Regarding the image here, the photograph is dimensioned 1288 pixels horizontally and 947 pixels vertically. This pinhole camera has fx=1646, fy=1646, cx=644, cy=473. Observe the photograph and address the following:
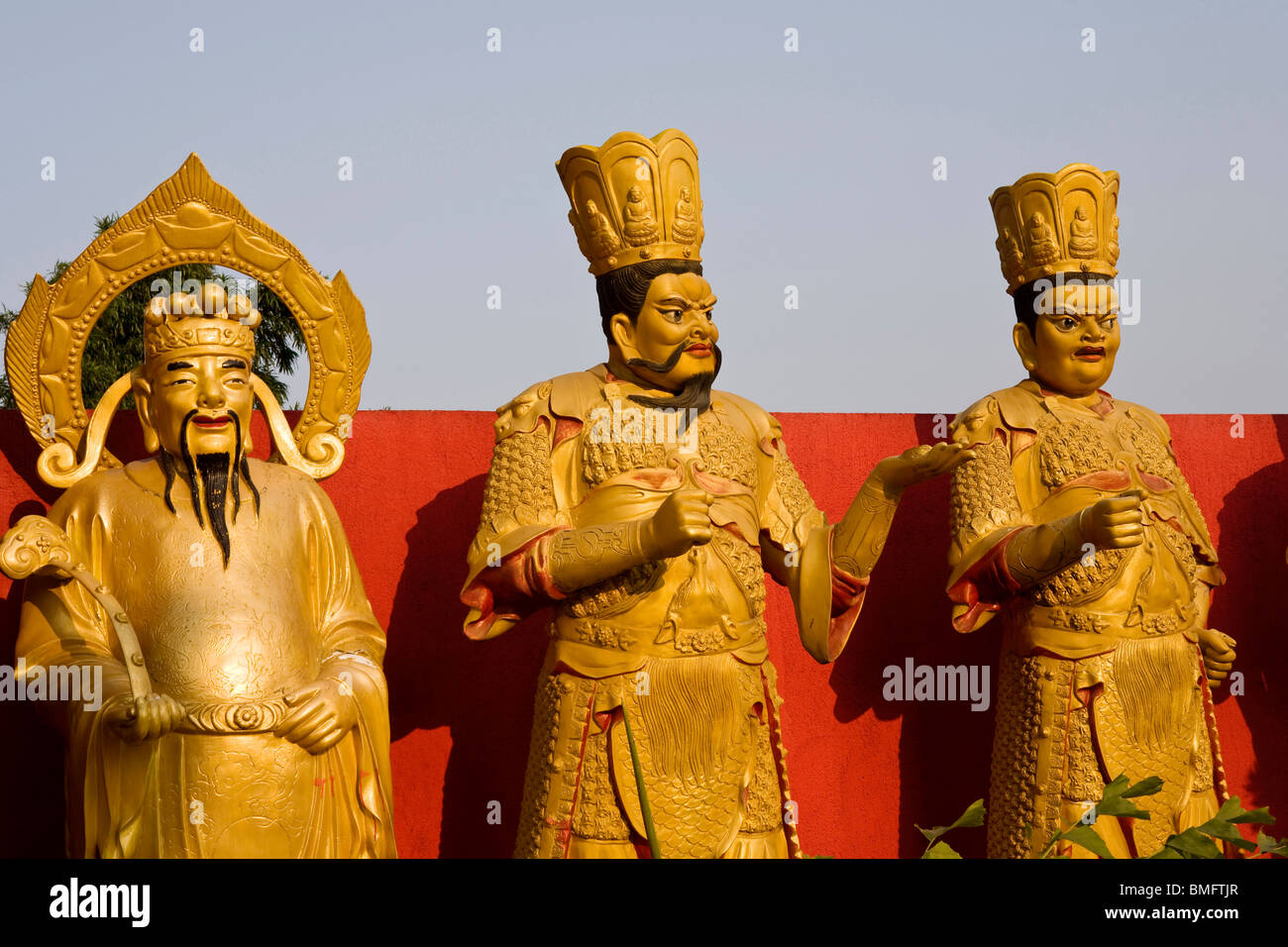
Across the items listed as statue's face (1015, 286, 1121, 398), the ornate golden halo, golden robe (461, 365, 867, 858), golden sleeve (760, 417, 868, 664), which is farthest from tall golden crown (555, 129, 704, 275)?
statue's face (1015, 286, 1121, 398)

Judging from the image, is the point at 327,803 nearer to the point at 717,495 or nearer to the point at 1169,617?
the point at 717,495

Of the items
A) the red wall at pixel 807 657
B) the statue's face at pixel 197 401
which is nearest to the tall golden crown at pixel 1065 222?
the red wall at pixel 807 657

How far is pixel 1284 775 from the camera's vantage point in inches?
231

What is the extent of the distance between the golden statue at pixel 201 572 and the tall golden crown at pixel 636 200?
2.70ft

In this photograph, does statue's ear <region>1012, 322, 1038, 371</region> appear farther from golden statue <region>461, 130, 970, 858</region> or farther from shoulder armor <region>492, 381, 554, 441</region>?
shoulder armor <region>492, 381, 554, 441</region>

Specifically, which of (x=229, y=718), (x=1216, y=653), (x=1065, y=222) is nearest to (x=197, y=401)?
(x=229, y=718)

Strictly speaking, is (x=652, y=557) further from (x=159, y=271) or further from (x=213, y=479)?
(x=159, y=271)

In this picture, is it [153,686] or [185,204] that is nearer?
[153,686]

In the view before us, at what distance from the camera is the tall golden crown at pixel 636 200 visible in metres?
4.69

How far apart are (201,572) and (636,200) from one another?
159cm

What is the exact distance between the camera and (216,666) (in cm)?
440

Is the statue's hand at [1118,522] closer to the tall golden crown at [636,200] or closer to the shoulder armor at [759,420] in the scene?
the shoulder armor at [759,420]

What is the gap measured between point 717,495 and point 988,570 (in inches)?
38.6
